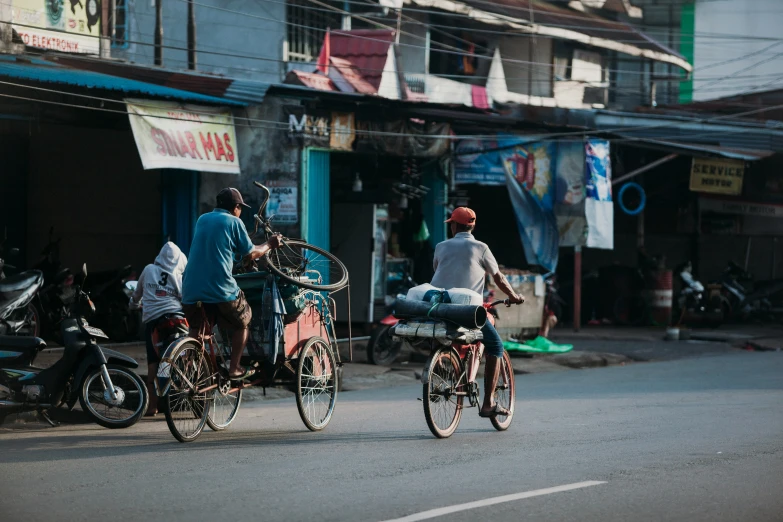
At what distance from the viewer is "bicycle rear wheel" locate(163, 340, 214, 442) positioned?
7754 mm

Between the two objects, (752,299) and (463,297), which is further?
(752,299)

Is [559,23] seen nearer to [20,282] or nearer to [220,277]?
[20,282]

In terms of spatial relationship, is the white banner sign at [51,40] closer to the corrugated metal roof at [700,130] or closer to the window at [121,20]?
the window at [121,20]

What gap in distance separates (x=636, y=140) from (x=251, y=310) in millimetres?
13214

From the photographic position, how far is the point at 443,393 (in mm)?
8344

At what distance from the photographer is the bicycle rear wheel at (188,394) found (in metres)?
7.75

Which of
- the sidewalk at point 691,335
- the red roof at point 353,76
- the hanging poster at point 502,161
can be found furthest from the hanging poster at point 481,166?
the sidewalk at point 691,335

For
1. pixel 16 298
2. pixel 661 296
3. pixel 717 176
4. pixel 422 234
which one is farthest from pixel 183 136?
pixel 717 176

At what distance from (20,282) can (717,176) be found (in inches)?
593

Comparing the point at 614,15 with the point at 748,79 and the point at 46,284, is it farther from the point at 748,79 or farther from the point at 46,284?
the point at 46,284

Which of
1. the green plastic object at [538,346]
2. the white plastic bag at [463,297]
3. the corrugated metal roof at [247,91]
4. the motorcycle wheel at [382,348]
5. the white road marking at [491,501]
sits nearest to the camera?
the white road marking at [491,501]

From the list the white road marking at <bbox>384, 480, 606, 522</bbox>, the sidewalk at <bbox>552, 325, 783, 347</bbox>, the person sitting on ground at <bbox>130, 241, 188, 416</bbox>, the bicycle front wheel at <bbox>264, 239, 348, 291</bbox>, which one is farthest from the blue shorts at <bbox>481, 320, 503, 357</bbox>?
the sidewalk at <bbox>552, 325, 783, 347</bbox>

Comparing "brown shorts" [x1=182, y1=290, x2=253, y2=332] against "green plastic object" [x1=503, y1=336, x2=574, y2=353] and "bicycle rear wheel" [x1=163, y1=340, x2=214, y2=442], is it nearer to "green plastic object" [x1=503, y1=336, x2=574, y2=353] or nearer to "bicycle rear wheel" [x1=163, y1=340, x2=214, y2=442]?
"bicycle rear wheel" [x1=163, y1=340, x2=214, y2=442]

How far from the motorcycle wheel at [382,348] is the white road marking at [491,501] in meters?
8.24
